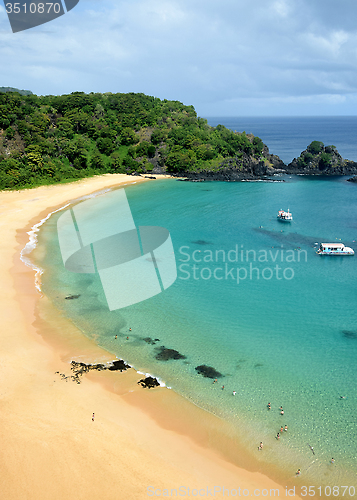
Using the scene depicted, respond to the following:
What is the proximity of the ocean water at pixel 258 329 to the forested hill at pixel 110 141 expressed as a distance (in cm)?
4429

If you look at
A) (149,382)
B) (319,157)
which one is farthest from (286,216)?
(319,157)

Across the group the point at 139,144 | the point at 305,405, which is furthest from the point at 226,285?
the point at 139,144

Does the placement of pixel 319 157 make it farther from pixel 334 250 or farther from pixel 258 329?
pixel 258 329

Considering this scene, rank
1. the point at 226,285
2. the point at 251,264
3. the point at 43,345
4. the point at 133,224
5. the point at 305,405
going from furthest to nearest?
the point at 133,224, the point at 251,264, the point at 226,285, the point at 43,345, the point at 305,405

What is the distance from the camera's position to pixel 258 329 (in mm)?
35219

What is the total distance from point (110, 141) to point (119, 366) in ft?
325

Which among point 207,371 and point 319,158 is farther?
point 319,158

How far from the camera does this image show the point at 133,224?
7019 cm

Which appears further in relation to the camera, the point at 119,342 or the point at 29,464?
the point at 119,342

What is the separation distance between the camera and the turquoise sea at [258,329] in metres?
24.4

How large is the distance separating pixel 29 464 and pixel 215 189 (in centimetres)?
8780

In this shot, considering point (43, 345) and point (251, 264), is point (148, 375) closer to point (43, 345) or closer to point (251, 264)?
point (43, 345)

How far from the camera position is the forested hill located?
338ft

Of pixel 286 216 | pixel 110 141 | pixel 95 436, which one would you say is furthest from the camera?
pixel 110 141
